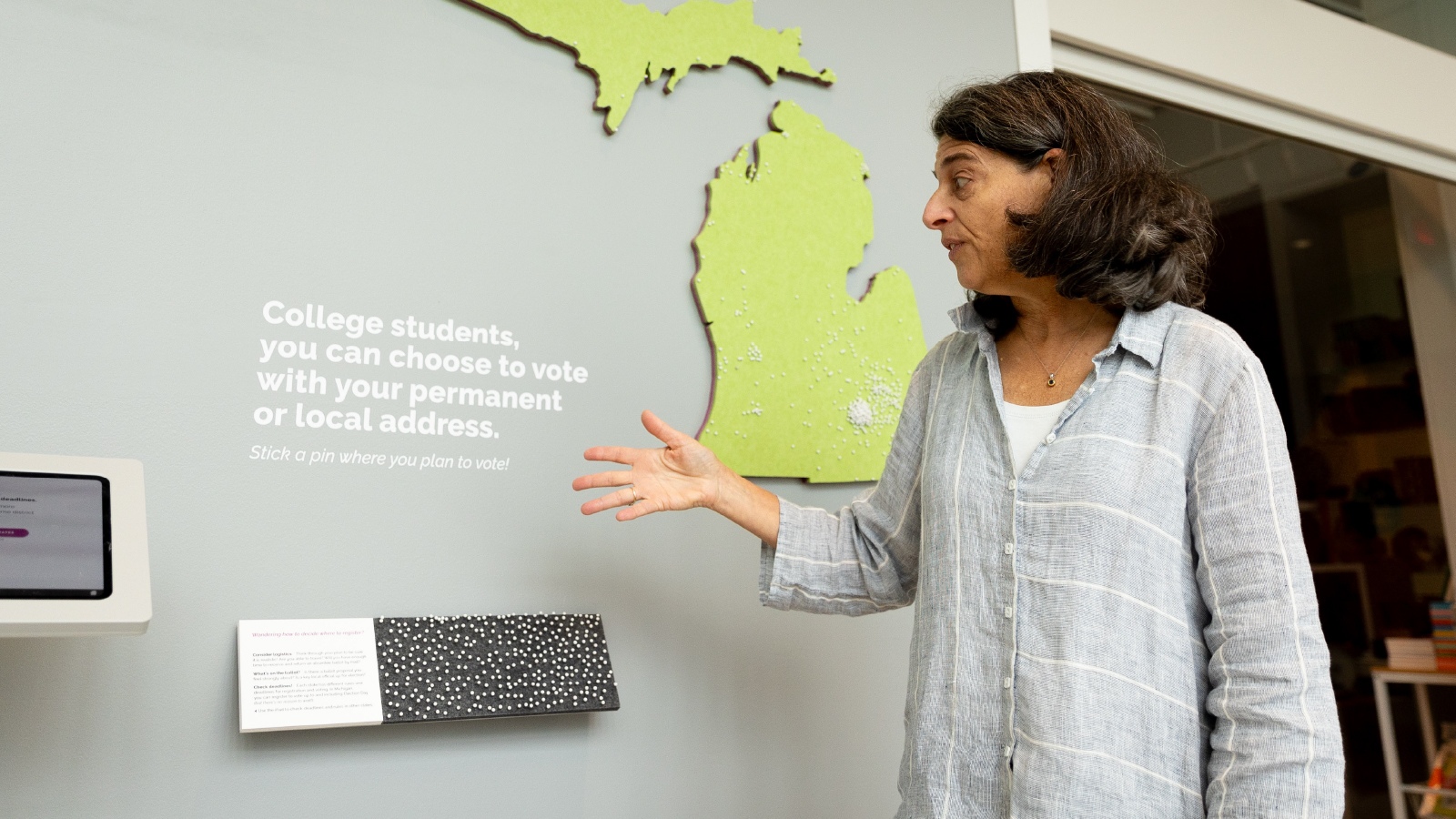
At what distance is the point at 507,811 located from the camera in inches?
56.4

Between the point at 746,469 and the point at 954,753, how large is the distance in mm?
645

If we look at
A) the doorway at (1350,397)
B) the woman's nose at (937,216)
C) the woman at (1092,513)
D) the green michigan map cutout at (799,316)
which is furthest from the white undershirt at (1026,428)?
the doorway at (1350,397)

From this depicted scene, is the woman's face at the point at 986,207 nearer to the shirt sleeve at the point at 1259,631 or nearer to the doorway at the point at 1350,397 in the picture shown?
the shirt sleeve at the point at 1259,631

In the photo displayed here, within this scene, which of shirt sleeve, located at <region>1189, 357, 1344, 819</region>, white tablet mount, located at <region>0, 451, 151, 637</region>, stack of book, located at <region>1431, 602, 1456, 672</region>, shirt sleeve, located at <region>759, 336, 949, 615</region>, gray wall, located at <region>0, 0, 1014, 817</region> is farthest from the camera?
stack of book, located at <region>1431, 602, 1456, 672</region>

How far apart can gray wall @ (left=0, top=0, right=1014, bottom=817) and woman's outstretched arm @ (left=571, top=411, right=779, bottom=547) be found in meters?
0.23

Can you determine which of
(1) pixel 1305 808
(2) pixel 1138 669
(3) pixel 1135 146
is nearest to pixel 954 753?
(2) pixel 1138 669

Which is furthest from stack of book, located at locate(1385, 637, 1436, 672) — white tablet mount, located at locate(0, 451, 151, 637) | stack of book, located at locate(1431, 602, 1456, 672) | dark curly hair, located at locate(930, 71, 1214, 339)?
white tablet mount, located at locate(0, 451, 151, 637)

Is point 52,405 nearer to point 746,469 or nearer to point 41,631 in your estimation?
point 41,631

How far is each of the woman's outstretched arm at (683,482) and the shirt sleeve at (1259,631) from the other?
21.1 inches

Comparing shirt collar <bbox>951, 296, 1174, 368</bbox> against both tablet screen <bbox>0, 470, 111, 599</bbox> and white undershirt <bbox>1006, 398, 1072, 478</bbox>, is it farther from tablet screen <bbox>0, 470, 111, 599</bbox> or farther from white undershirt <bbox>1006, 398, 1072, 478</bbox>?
tablet screen <bbox>0, 470, 111, 599</bbox>

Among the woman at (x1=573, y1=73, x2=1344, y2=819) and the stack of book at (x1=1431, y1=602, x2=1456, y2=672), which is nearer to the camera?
the woman at (x1=573, y1=73, x2=1344, y2=819)

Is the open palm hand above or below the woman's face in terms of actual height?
below

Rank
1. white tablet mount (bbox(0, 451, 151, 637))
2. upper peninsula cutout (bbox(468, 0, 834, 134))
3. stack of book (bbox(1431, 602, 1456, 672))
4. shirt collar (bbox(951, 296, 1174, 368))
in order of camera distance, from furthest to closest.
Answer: stack of book (bbox(1431, 602, 1456, 672))
upper peninsula cutout (bbox(468, 0, 834, 134))
shirt collar (bbox(951, 296, 1174, 368))
white tablet mount (bbox(0, 451, 151, 637))

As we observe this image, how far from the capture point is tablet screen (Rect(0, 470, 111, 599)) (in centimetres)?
88
